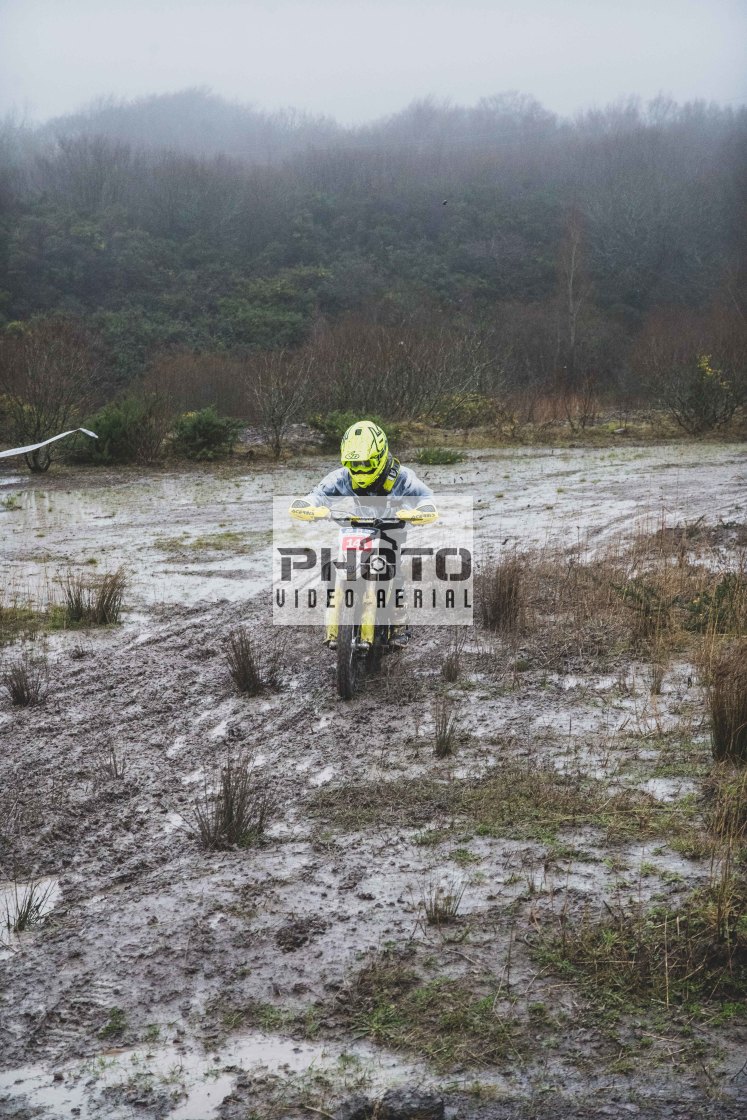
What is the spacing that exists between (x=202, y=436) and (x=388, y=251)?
1471 inches

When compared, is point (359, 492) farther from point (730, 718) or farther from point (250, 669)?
point (730, 718)

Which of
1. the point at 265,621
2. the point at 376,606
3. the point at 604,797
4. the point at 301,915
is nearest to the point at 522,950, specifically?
the point at 301,915

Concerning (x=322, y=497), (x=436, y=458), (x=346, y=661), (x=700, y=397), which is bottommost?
(x=346, y=661)

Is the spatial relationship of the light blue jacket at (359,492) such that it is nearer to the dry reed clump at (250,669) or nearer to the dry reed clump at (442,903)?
the dry reed clump at (250,669)

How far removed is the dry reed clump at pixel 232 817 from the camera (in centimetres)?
459

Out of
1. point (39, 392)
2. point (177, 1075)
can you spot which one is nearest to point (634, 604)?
point (177, 1075)

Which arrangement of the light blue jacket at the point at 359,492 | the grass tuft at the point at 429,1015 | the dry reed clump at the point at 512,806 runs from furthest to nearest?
the light blue jacket at the point at 359,492 → the dry reed clump at the point at 512,806 → the grass tuft at the point at 429,1015

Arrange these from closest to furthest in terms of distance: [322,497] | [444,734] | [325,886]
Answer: [325,886]
[444,734]
[322,497]

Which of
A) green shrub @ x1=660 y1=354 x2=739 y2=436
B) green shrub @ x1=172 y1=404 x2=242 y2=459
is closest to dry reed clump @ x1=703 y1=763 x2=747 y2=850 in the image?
green shrub @ x1=172 y1=404 x2=242 y2=459

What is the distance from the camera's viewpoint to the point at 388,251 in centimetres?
5456

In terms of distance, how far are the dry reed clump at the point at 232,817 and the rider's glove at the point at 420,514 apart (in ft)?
7.01

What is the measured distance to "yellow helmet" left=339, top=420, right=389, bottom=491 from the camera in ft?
21.7

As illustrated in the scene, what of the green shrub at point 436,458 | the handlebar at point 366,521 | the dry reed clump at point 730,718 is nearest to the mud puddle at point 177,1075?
the dry reed clump at point 730,718

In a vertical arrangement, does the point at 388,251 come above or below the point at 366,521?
above
